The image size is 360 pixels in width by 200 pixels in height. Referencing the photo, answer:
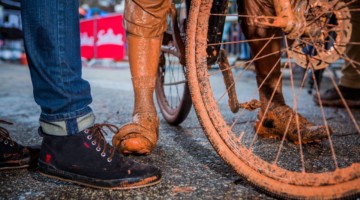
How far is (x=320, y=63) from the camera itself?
5.56ft

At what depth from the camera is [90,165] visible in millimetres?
1039

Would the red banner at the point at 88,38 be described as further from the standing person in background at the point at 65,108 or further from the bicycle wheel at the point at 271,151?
the standing person in background at the point at 65,108

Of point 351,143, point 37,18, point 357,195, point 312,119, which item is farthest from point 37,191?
point 312,119

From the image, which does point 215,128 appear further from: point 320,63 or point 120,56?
point 120,56

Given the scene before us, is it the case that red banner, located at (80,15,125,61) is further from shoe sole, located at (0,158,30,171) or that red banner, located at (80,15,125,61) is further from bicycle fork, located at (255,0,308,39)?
bicycle fork, located at (255,0,308,39)

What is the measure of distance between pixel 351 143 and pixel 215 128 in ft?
2.85

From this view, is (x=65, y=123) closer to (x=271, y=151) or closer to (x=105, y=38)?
(x=271, y=151)

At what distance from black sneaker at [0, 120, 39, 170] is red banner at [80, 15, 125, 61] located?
293 inches

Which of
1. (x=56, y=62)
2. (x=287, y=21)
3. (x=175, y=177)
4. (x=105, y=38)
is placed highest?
(x=105, y=38)

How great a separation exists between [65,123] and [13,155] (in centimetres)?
33

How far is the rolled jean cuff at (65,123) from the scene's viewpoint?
3.41 feet

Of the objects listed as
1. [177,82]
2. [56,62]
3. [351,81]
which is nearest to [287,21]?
[56,62]

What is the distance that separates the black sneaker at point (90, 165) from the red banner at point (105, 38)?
7.65 m

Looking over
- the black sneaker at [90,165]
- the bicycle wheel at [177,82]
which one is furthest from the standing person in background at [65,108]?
the bicycle wheel at [177,82]
